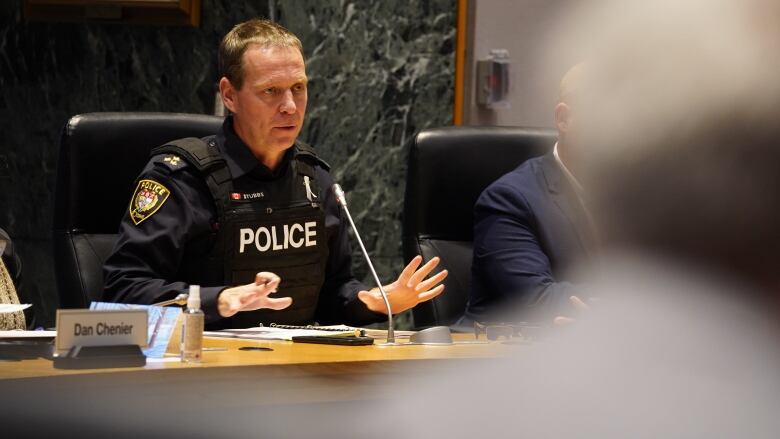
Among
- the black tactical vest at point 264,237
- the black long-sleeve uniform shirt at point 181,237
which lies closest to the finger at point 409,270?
the black long-sleeve uniform shirt at point 181,237

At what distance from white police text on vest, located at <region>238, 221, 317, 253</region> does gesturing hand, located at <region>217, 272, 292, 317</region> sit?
431 millimetres

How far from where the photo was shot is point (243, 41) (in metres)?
2.59

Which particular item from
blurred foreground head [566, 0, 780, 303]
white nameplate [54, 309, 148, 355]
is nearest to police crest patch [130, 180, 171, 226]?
white nameplate [54, 309, 148, 355]

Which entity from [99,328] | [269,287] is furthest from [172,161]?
[99,328]

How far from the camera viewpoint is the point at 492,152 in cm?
280

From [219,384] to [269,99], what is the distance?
4.43 feet

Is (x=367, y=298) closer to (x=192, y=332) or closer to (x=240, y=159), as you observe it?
(x=240, y=159)

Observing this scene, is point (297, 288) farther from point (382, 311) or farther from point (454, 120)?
point (454, 120)

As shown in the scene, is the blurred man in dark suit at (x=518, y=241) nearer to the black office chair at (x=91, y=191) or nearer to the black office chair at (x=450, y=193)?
the black office chair at (x=450, y=193)

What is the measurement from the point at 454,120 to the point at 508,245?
3.58 ft

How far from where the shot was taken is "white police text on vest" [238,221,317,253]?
2.38m

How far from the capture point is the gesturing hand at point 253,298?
5.97 ft

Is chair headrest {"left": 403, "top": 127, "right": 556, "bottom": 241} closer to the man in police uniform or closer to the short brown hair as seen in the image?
the man in police uniform

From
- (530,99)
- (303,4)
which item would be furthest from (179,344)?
(530,99)
